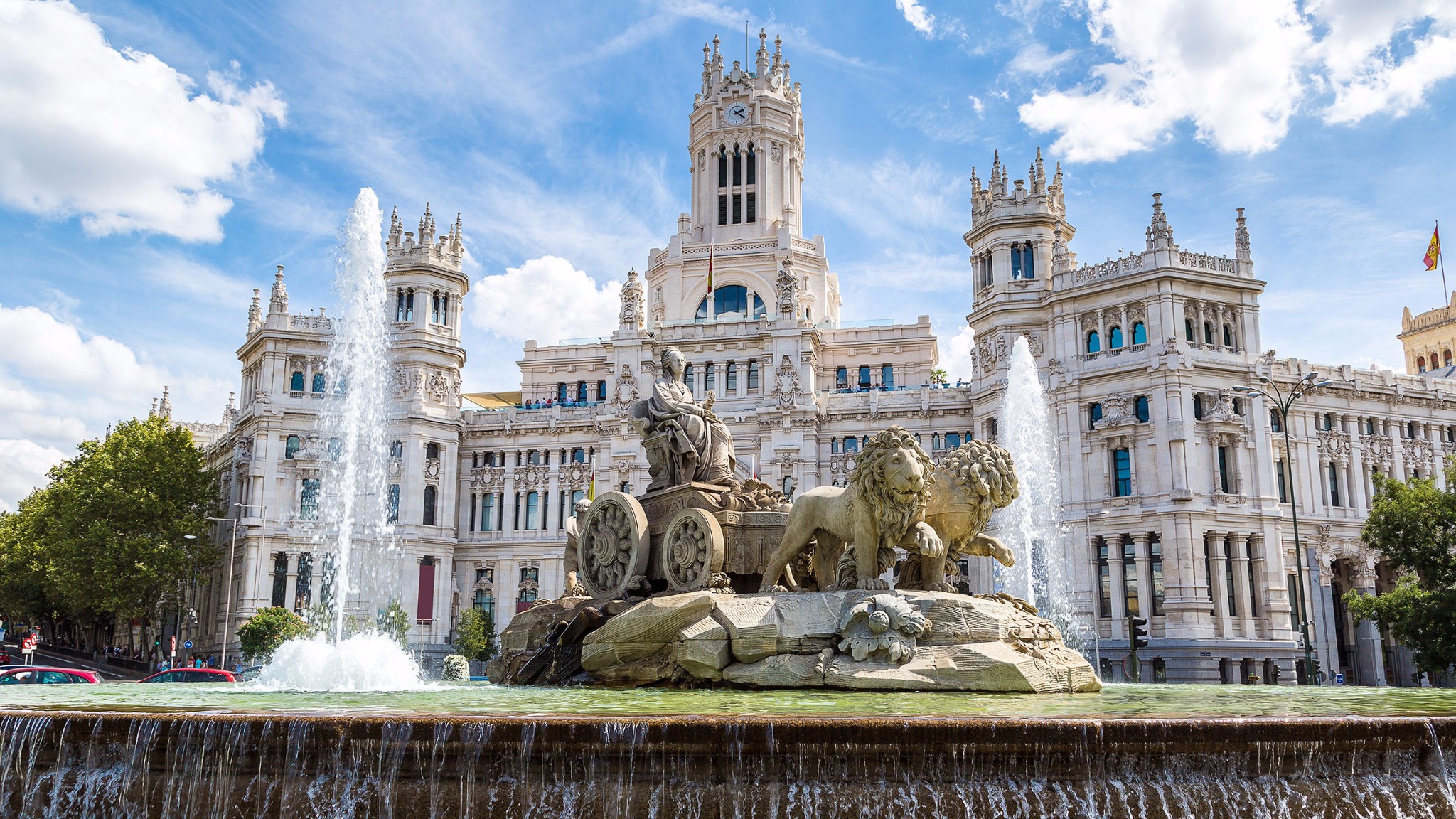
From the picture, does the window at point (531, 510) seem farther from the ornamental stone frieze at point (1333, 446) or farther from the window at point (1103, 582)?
the ornamental stone frieze at point (1333, 446)

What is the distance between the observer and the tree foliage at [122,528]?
62.4 meters

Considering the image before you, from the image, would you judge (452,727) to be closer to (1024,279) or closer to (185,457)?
(1024,279)

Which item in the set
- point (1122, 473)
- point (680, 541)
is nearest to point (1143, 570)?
point (1122, 473)

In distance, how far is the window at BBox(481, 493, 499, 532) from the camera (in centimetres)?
7300

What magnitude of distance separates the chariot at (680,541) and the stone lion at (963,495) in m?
2.43

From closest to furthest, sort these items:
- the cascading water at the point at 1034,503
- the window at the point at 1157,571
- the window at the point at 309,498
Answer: the window at the point at 1157,571, the cascading water at the point at 1034,503, the window at the point at 309,498

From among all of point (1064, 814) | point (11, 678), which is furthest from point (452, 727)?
point (11, 678)

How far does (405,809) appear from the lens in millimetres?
9156

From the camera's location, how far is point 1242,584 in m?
55.2

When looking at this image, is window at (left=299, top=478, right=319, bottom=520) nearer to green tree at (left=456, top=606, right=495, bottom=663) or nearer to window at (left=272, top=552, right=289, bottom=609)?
window at (left=272, top=552, right=289, bottom=609)

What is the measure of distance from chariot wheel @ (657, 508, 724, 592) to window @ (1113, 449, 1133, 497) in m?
45.3

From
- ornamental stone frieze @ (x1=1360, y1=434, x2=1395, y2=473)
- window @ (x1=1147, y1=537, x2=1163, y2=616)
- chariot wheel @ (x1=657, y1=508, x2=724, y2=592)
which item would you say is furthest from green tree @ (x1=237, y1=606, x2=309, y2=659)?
ornamental stone frieze @ (x1=1360, y1=434, x2=1395, y2=473)

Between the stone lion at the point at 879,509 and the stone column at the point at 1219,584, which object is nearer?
the stone lion at the point at 879,509

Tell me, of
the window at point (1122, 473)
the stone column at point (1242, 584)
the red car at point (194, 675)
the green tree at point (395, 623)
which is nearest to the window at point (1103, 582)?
the window at point (1122, 473)
